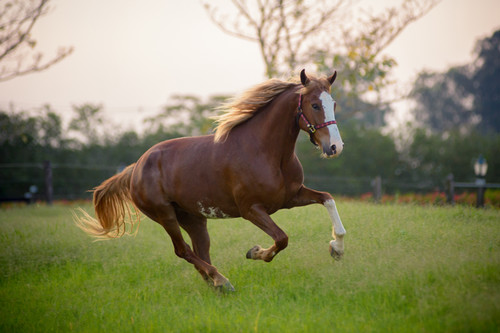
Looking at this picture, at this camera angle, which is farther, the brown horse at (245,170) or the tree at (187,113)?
the tree at (187,113)

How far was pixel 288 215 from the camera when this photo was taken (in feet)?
29.2

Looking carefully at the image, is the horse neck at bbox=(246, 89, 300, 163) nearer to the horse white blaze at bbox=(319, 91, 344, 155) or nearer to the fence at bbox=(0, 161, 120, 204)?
the horse white blaze at bbox=(319, 91, 344, 155)

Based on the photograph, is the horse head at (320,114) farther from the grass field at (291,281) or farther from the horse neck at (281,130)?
the grass field at (291,281)

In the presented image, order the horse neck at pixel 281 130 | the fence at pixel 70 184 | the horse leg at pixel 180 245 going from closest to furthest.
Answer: the horse neck at pixel 281 130 < the horse leg at pixel 180 245 < the fence at pixel 70 184

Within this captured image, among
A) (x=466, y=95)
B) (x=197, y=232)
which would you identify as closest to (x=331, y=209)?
(x=197, y=232)

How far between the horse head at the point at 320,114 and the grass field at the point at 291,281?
1544mm

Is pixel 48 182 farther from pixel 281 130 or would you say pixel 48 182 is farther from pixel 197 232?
pixel 281 130

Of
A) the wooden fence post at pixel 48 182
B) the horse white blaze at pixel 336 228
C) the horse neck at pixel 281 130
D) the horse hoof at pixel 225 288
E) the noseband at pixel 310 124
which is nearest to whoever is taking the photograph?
the noseband at pixel 310 124

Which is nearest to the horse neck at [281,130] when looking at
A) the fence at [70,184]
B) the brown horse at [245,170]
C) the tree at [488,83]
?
the brown horse at [245,170]

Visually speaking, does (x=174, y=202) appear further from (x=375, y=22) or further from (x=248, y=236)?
(x=375, y=22)

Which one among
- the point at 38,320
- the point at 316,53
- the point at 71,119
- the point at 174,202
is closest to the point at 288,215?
the point at 174,202

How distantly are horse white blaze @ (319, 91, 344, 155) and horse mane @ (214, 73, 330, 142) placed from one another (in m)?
0.73

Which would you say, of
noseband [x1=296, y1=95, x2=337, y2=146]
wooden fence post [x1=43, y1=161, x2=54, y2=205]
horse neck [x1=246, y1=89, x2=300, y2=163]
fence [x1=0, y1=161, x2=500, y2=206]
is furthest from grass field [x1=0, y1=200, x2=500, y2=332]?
fence [x1=0, y1=161, x2=500, y2=206]

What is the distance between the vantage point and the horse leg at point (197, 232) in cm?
647
